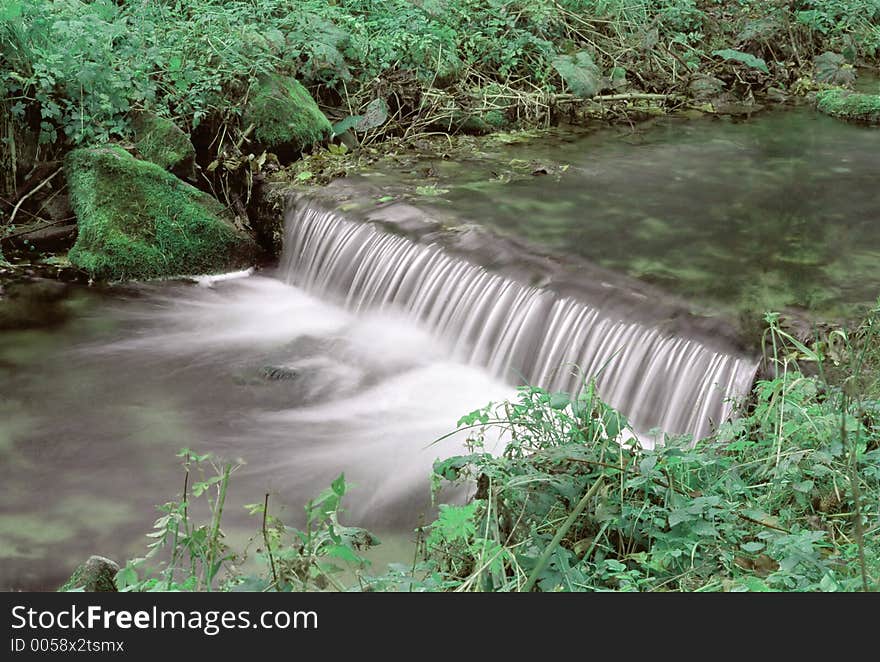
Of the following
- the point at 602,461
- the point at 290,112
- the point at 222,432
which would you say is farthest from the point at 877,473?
the point at 290,112

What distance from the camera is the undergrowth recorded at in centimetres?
307

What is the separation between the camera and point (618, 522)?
342cm

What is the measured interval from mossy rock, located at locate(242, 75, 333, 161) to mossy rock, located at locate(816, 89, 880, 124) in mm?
5894

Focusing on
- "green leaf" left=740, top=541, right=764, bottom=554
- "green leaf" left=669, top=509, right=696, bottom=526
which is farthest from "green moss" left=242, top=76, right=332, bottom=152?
"green leaf" left=740, top=541, right=764, bottom=554

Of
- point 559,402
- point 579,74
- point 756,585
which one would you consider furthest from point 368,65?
point 756,585

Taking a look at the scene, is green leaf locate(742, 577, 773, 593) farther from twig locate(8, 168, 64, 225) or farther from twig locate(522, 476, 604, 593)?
twig locate(8, 168, 64, 225)

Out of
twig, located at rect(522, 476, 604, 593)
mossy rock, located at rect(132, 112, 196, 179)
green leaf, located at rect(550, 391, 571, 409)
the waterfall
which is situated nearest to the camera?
twig, located at rect(522, 476, 604, 593)

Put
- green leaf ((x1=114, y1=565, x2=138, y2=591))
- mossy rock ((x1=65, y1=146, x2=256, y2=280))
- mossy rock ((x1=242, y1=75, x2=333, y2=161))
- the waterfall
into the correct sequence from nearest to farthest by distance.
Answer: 1. green leaf ((x1=114, y1=565, x2=138, y2=591))
2. the waterfall
3. mossy rock ((x1=65, y1=146, x2=256, y2=280))
4. mossy rock ((x1=242, y1=75, x2=333, y2=161))

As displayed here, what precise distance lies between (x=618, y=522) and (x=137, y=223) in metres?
5.63

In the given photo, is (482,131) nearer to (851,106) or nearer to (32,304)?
(851,106)

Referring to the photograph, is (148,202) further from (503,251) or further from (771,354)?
(771,354)

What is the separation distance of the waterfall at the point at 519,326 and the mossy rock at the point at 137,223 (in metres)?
0.68

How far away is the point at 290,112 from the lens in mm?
9141
